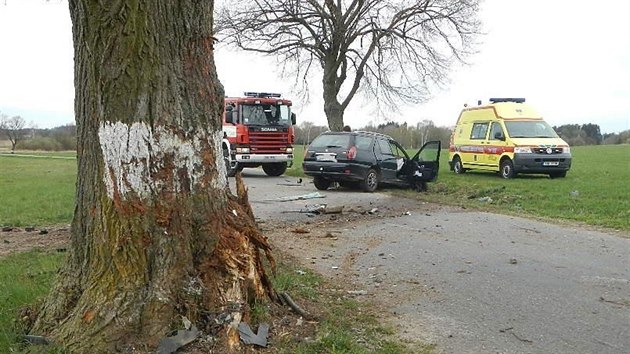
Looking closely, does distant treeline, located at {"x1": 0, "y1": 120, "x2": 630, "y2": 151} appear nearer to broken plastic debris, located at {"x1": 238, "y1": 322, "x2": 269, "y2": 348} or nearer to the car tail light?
the car tail light

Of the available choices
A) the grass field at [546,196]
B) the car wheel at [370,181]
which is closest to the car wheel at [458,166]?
Answer: the grass field at [546,196]

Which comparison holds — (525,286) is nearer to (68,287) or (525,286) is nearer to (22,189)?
(68,287)

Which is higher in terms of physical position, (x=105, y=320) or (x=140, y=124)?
(x=140, y=124)

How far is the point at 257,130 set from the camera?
73.0 feet

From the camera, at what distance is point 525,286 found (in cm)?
620

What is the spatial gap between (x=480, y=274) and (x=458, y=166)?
1692 centimetres

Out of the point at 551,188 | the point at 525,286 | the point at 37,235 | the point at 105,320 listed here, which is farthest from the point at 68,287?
the point at 551,188

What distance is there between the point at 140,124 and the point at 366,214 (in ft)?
28.3

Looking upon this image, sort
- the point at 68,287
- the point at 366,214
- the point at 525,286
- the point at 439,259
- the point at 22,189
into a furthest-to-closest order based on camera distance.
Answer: the point at 22,189 → the point at 366,214 → the point at 439,259 → the point at 525,286 → the point at 68,287

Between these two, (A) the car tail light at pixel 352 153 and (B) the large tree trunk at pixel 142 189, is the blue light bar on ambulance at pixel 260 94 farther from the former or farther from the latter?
(B) the large tree trunk at pixel 142 189

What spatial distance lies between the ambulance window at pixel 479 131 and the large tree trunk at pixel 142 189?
727 inches

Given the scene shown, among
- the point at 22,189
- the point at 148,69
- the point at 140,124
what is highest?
the point at 148,69

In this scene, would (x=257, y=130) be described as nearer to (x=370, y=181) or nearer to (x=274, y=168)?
(x=274, y=168)

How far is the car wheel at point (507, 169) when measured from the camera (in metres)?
19.7
